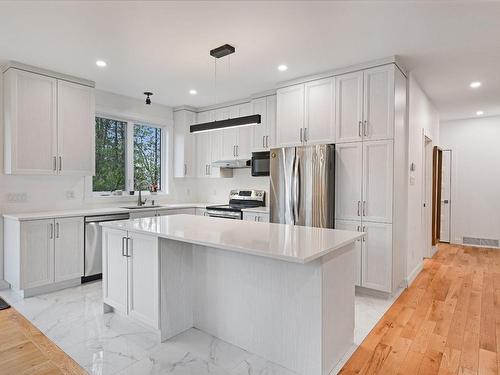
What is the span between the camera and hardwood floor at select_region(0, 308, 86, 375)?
84.2 inches

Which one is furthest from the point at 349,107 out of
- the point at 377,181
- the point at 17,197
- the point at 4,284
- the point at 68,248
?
the point at 4,284

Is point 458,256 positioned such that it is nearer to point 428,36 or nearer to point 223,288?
point 428,36

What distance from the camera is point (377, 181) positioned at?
11.4 ft

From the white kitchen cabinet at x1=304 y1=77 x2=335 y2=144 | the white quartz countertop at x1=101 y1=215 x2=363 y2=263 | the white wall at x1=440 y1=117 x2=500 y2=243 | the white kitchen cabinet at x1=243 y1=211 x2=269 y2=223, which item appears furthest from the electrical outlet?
the white wall at x1=440 y1=117 x2=500 y2=243

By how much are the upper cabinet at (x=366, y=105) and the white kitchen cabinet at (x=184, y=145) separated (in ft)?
9.62

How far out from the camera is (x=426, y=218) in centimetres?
506

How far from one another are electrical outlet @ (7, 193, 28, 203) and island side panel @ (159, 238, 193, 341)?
257cm

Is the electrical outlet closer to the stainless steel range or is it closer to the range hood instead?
the stainless steel range

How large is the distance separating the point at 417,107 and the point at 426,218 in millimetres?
1940

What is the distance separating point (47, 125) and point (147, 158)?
5.99ft

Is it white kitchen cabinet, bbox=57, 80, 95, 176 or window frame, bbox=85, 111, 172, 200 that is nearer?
white kitchen cabinet, bbox=57, 80, 95, 176

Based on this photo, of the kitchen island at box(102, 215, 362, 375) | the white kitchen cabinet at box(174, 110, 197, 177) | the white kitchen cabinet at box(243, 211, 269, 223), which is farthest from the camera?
the white kitchen cabinet at box(174, 110, 197, 177)

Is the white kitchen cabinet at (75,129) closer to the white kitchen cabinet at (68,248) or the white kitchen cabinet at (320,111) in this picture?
the white kitchen cabinet at (68,248)

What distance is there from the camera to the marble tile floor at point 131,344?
215cm
